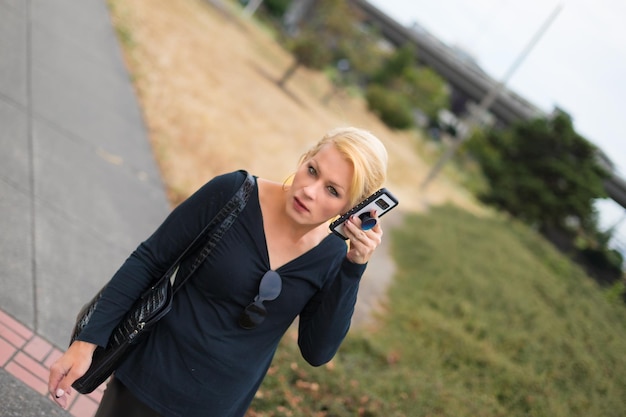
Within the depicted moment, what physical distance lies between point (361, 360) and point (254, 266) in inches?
152

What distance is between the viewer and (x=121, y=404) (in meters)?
1.79

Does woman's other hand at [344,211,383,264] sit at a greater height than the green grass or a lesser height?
greater

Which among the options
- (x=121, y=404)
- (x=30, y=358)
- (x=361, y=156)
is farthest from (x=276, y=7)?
(x=121, y=404)

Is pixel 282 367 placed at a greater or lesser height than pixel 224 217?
lesser

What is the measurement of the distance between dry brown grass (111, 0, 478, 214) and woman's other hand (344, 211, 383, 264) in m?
1.74

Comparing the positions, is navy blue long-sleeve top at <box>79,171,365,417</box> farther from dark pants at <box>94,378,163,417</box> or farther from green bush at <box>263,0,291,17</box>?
green bush at <box>263,0,291,17</box>

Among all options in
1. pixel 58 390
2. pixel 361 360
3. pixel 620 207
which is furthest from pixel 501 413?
pixel 620 207

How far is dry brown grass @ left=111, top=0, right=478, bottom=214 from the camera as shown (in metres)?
8.30

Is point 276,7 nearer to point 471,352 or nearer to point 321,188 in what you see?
point 471,352

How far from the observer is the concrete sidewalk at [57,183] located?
10.6ft

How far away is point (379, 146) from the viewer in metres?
1.83

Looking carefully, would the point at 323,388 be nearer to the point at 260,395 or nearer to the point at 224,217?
the point at 260,395

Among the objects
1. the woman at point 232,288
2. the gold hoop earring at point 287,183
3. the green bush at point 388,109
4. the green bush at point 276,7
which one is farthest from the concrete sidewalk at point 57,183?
the green bush at point 276,7

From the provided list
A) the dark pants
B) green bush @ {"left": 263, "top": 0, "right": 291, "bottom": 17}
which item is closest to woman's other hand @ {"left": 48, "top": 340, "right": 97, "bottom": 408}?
the dark pants
